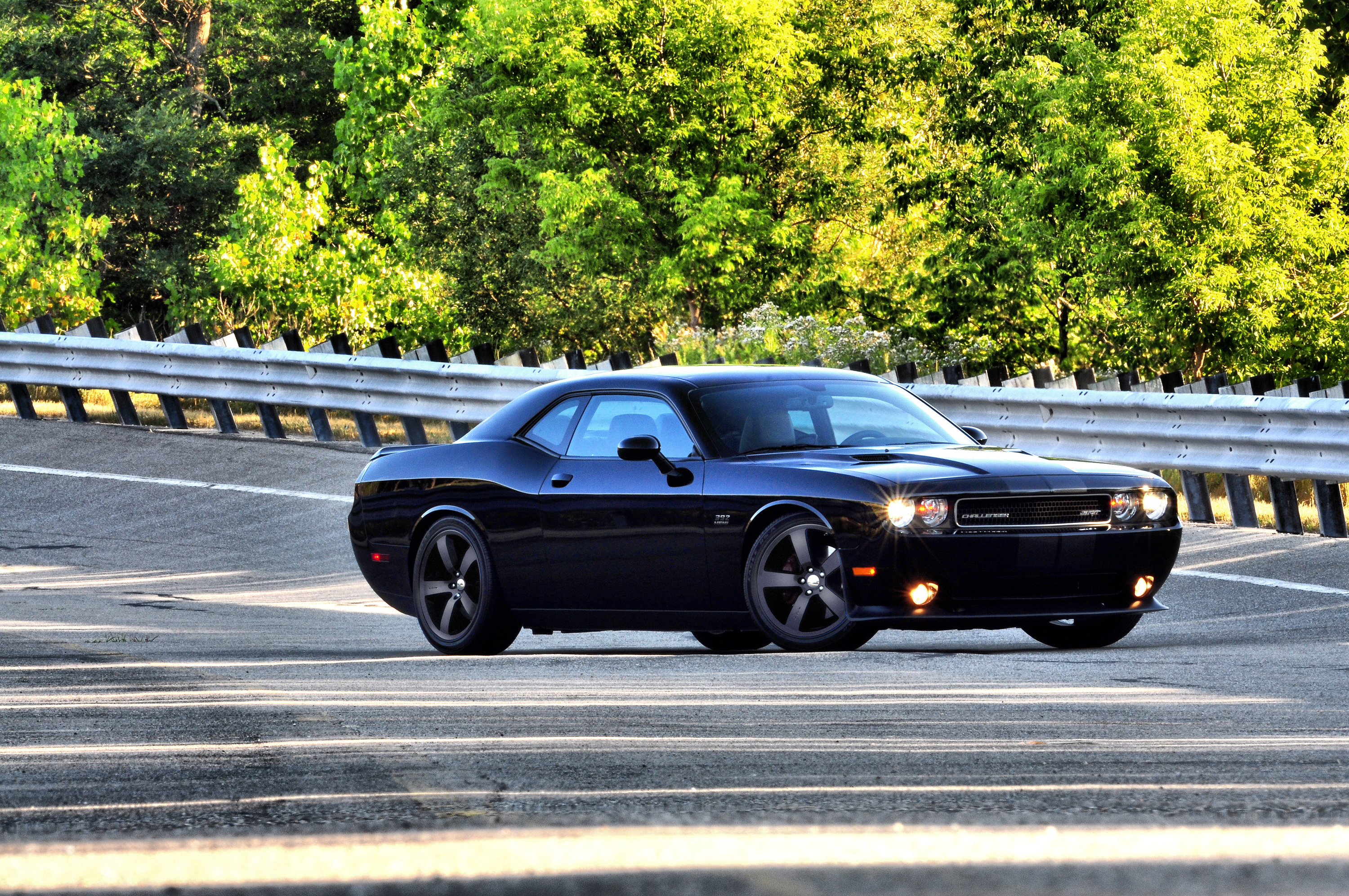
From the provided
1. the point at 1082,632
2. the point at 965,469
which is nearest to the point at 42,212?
the point at 1082,632

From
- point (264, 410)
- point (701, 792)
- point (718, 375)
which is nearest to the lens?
point (701, 792)

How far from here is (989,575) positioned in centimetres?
774

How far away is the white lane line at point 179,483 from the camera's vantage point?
14.6 m

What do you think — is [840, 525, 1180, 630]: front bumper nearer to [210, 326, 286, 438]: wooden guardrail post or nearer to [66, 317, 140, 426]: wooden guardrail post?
[210, 326, 286, 438]: wooden guardrail post

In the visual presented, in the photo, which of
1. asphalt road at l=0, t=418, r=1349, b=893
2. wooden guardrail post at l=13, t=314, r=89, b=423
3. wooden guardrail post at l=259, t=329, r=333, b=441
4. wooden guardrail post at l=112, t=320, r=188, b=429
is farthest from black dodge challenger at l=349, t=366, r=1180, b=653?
wooden guardrail post at l=13, t=314, r=89, b=423

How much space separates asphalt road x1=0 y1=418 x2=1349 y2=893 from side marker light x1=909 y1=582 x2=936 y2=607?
273 mm

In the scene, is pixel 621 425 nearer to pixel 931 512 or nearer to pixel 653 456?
pixel 653 456

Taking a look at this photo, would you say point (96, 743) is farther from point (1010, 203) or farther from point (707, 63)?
point (707, 63)

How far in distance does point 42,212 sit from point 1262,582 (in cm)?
3523

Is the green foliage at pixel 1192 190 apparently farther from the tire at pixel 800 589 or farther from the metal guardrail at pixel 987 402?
the tire at pixel 800 589

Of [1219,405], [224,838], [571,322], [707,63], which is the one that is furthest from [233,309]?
[224,838]

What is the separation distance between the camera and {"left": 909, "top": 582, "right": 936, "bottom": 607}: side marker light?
25.1 feet

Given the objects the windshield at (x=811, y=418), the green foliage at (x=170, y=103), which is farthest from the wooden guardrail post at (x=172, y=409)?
the green foliage at (x=170, y=103)

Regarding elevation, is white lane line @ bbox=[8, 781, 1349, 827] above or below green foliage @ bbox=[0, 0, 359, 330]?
below
